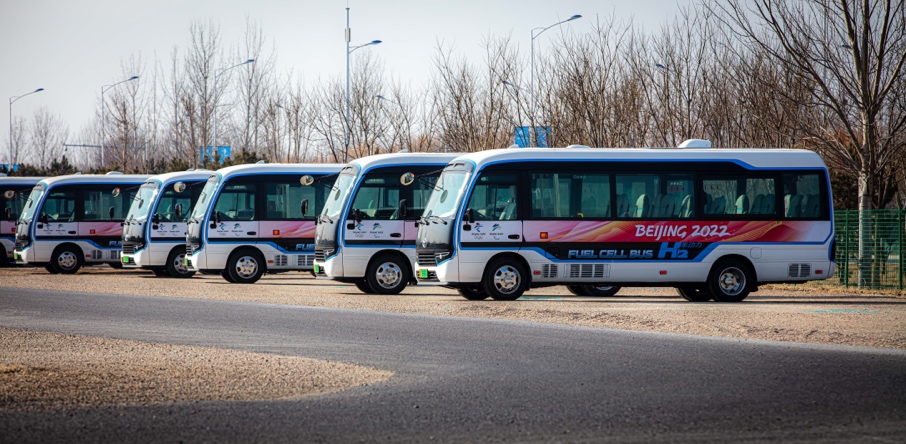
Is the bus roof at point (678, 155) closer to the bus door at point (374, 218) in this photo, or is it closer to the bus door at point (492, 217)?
the bus door at point (492, 217)

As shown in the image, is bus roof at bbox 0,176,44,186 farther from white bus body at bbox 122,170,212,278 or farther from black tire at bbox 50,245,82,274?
white bus body at bbox 122,170,212,278

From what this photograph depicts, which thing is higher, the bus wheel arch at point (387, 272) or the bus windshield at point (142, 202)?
the bus windshield at point (142, 202)

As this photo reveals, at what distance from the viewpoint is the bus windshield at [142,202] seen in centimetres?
3033

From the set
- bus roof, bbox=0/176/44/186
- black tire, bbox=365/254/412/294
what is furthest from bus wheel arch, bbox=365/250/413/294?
bus roof, bbox=0/176/44/186

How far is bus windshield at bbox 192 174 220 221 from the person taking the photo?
89.7 ft

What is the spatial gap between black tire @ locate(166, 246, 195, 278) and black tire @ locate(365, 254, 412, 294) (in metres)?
9.45

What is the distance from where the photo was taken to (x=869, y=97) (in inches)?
907

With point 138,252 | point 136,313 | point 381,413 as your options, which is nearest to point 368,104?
point 138,252

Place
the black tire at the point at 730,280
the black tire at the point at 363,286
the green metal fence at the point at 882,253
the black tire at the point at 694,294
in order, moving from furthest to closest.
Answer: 1. the green metal fence at the point at 882,253
2. the black tire at the point at 363,286
3. the black tire at the point at 694,294
4. the black tire at the point at 730,280

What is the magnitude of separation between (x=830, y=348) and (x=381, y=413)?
648cm

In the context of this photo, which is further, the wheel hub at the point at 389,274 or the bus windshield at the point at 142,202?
the bus windshield at the point at 142,202

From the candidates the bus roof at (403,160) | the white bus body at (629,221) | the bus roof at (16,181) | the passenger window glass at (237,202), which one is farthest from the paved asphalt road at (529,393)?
the bus roof at (16,181)

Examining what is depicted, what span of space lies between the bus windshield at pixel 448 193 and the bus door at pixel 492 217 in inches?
11.1

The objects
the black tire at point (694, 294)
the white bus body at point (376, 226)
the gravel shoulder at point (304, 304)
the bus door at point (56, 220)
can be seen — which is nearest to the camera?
the gravel shoulder at point (304, 304)
